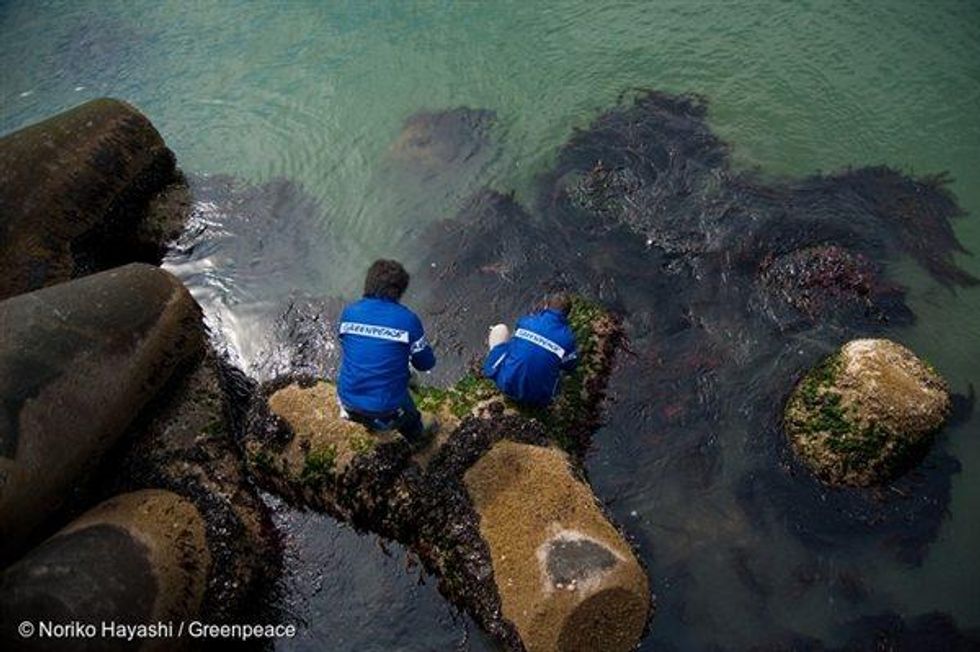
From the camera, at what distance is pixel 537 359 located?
665 cm

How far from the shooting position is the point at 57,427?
616 cm

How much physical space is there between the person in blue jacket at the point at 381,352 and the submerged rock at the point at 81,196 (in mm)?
4670

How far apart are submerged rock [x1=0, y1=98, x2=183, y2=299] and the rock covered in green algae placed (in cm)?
886

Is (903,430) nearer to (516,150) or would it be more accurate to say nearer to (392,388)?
(392,388)

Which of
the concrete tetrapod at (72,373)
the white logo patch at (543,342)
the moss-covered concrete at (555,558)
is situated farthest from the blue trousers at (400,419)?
the concrete tetrapod at (72,373)

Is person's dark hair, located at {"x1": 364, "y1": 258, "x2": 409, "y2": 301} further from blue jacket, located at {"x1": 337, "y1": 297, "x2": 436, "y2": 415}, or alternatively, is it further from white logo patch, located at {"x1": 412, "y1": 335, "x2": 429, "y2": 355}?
white logo patch, located at {"x1": 412, "y1": 335, "x2": 429, "y2": 355}

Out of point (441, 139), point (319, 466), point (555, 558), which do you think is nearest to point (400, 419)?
point (319, 466)

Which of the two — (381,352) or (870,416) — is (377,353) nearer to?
(381,352)

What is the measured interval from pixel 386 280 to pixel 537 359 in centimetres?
160

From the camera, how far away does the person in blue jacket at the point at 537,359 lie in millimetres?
6672

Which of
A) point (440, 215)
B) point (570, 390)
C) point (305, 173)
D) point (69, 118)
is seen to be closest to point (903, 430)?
point (570, 390)

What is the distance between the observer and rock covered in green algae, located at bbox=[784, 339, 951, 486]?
676 cm

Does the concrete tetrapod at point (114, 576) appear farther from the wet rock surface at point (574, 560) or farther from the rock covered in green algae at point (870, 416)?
the rock covered in green algae at point (870, 416)

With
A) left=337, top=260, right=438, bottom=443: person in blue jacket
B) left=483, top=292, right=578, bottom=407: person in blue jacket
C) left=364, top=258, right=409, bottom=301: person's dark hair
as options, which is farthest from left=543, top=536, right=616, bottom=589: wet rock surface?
left=364, top=258, right=409, bottom=301: person's dark hair
